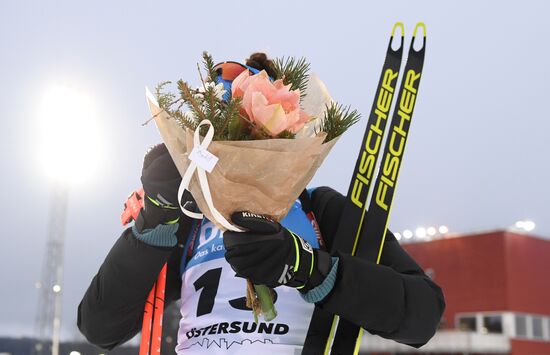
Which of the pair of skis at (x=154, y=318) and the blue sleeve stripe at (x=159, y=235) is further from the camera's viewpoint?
the pair of skis at (x=154, y=318)

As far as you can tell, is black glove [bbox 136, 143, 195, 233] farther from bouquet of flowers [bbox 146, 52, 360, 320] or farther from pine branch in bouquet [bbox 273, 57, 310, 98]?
pine branch in bouquet [bbox 273, 57, 310, 98]

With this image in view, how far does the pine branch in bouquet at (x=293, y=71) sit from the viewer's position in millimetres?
2064

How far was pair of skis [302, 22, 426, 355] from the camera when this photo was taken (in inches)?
95.2

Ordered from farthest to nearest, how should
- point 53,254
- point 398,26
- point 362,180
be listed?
point 53,254, point 398,26, point 362,180

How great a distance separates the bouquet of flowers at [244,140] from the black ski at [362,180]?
1.94 feet

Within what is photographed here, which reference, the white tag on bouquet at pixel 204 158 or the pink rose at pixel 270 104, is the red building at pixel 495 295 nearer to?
the pink rose at pixel 270 104

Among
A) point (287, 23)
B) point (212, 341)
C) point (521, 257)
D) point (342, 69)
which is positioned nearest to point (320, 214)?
point (212, 341)

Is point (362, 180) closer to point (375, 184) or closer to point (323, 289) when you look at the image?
point (375, 184)

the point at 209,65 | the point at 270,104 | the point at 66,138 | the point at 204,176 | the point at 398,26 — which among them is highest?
the point at 66,138

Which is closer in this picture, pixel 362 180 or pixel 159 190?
pixel 159 190

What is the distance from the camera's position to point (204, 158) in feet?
5.87

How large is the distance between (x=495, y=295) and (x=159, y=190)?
22486mm

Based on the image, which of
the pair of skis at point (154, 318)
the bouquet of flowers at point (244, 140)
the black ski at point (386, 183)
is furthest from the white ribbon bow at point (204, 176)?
the black ski at point (386, 183)

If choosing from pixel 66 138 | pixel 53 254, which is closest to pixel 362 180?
pixel 66 138
